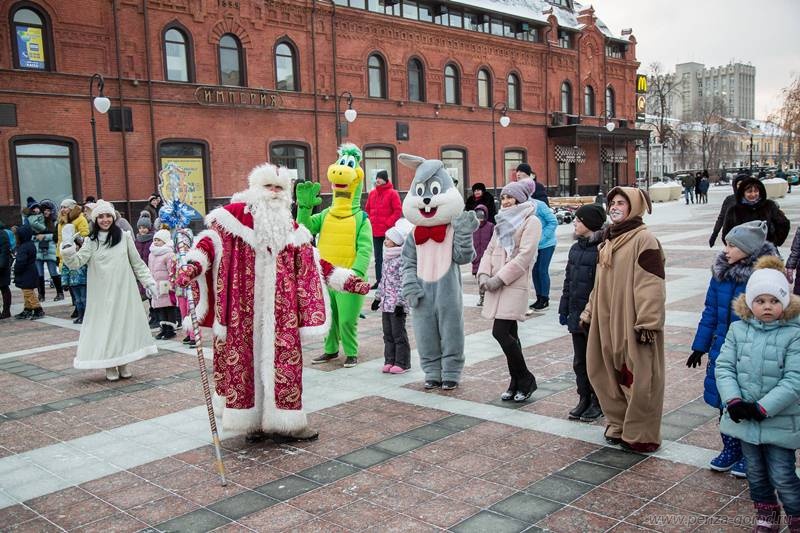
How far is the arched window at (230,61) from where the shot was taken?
78.8ft

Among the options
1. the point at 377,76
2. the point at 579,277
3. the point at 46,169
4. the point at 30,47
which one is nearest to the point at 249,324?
the point at 579,277

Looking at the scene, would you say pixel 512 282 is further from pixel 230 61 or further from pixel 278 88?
pixel 278 88

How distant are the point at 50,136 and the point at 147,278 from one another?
15.2 meters

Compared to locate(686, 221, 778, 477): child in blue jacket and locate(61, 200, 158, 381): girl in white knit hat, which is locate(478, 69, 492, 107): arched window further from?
locate(686, 221, 778, 477): child in blue jacket

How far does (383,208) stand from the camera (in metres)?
11.3

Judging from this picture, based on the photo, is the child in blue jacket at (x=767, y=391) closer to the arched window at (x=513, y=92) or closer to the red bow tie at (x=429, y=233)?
the red bow tie at (x=429, y=233)

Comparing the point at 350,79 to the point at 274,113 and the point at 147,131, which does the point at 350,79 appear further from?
the point at 147,131

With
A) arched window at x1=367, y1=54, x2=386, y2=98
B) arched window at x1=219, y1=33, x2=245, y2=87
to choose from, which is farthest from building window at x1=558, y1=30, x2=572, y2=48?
arched window at x1=219, y1=33, x2=245, y2=87

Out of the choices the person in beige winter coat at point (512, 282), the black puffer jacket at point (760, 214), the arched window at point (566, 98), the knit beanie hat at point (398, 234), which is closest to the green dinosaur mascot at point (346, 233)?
the knit beanie hat at point (398, 234)

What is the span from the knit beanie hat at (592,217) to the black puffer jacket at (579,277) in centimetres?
11

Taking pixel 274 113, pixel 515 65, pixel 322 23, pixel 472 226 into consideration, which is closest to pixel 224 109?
pixel 274 113

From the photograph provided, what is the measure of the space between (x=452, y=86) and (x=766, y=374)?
29.9 metres

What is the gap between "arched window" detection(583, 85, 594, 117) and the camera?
39.8 metres

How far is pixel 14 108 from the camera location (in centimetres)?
1966
